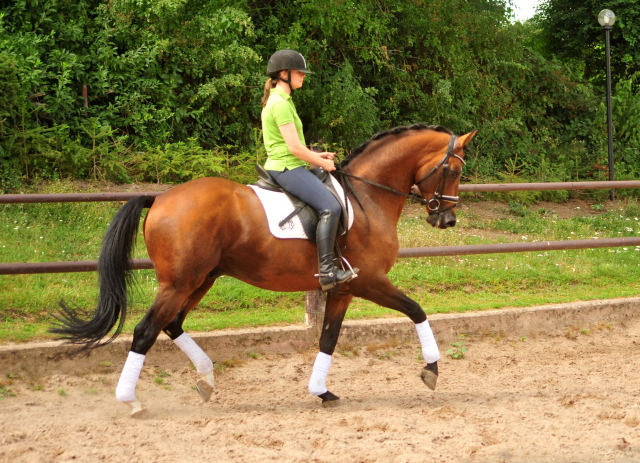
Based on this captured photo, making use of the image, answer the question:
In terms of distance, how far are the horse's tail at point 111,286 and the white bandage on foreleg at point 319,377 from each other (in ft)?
4.75

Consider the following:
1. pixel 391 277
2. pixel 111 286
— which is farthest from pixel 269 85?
pixel 391 277

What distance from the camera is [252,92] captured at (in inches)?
476

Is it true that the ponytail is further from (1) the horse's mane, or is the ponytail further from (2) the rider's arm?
(1) the horse's mane

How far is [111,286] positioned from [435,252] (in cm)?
315

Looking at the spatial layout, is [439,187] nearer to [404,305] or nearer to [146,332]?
[404,305]

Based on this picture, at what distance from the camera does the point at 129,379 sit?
411 centimetres

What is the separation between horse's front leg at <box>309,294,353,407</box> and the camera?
4.57 meters

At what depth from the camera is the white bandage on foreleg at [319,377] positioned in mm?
4555

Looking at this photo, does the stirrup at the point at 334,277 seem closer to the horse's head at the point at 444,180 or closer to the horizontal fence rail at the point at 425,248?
the horse's head at the point at 444,180

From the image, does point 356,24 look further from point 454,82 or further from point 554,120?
point 554,120

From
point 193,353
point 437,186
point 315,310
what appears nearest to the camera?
point 193,353

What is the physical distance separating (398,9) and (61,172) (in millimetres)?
8007

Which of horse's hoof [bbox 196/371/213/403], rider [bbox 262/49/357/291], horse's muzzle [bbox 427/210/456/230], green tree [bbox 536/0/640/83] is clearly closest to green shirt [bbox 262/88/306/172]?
rider [bbox 262/49/357/291]

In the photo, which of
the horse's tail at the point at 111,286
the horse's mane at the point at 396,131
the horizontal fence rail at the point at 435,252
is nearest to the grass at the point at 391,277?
the horizontal fence rail at the point at 435,252
